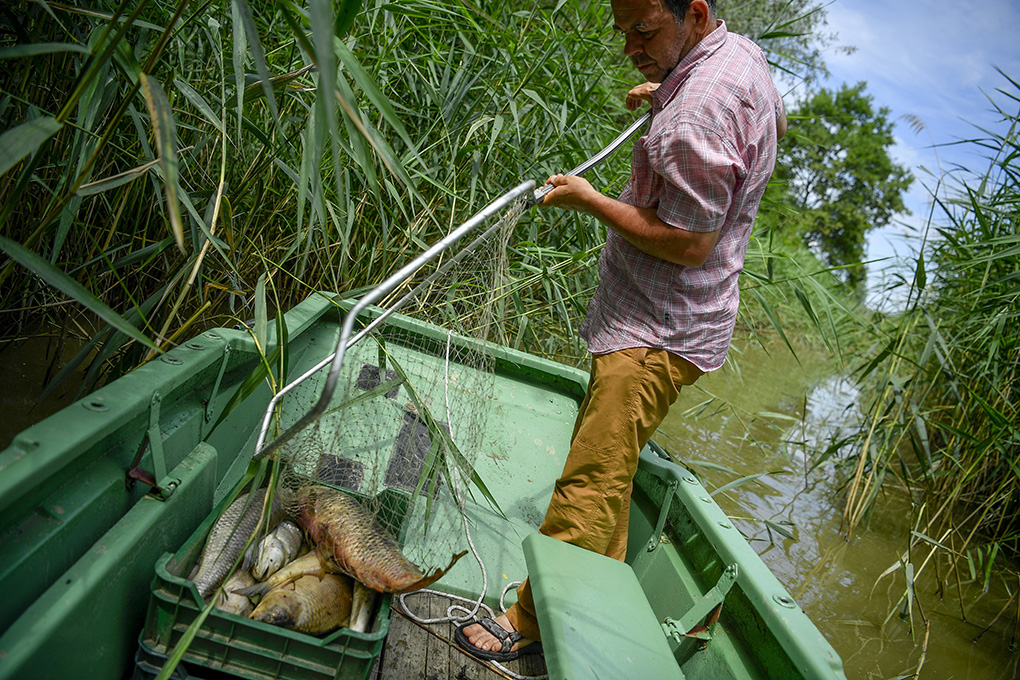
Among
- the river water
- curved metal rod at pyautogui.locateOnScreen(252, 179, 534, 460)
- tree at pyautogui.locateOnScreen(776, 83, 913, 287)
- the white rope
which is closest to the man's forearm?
curved metal rod at pyautogui.locateOnScreen(252, 179, 534, 460)

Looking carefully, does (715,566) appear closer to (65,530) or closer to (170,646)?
(170,646)

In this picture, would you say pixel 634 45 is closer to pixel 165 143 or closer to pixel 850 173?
pixel 165 143

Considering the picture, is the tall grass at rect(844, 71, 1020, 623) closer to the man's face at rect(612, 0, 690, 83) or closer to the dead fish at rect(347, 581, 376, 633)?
the man's face at rect(612, 0, 690, 83)

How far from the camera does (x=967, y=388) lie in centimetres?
321

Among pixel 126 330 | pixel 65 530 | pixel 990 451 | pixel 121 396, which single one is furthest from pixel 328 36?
pixel 990 451

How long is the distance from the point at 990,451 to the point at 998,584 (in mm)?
904

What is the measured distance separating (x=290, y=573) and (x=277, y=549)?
0.08 m

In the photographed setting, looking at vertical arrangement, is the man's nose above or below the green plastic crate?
above

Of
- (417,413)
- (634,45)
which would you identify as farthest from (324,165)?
(634,45)

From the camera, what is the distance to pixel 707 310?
1791mm

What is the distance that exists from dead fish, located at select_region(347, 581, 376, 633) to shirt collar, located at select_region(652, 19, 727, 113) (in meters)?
1.43

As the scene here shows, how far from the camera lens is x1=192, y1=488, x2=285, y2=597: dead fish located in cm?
140

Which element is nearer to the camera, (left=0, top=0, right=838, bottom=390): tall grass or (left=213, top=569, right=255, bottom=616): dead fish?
(left=213, top=569, right=255, bottom=616): dead fish

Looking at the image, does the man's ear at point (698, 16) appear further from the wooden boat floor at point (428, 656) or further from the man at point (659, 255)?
the wooden boat floor at point (428, 656)
